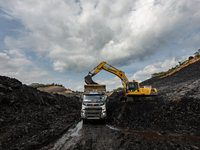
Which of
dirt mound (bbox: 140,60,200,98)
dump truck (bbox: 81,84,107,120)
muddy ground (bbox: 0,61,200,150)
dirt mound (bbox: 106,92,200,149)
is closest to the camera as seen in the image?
muddy ground (bbox: 0,61,200,150)

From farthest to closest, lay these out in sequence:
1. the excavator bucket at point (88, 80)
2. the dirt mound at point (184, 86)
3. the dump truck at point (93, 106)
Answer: the excavator bucket at point (88, 80) → the dirt mound at point (184, 86) → the dump truck at point (93, 106)

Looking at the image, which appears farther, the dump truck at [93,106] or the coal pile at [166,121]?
the dump truck at [93,106]

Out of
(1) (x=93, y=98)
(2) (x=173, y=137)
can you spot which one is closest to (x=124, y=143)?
(2) (x=173, y=137)

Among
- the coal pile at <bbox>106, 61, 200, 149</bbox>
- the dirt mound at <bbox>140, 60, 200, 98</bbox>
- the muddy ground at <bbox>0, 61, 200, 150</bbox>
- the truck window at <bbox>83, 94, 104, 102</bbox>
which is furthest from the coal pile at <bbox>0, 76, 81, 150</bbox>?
the dirt mound at <bbox>140, 60, 200, 98</bbox>

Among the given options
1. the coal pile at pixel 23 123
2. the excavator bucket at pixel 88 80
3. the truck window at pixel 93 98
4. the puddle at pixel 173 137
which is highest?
the excavator bucket at pixel 88 80

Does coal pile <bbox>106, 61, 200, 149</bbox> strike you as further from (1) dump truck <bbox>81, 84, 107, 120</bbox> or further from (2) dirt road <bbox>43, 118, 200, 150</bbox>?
(1) dump truck <bbox>81, 84, 107, 120</bbox>

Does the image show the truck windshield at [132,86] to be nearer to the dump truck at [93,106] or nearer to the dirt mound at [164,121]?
the dirt mound at [164,121]

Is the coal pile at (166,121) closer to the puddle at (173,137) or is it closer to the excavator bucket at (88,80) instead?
the puddle at (173,137)

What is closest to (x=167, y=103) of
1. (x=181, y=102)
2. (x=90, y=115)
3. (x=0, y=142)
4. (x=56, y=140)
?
(x=181, y=102)

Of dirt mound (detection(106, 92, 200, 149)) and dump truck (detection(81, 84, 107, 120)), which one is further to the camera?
dump truck (detection(81, 84, 107, 120))

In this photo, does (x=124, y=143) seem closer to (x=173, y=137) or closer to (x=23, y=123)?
(x=173, y=137)

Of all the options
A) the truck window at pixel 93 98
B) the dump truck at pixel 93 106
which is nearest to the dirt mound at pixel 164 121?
the dump truck at pixel 93 106

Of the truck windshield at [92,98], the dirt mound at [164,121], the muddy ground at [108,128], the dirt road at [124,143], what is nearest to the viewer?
the dirt road at [124,143]

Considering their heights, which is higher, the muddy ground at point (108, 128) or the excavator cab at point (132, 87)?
the excavator cab at point (132, 87)
